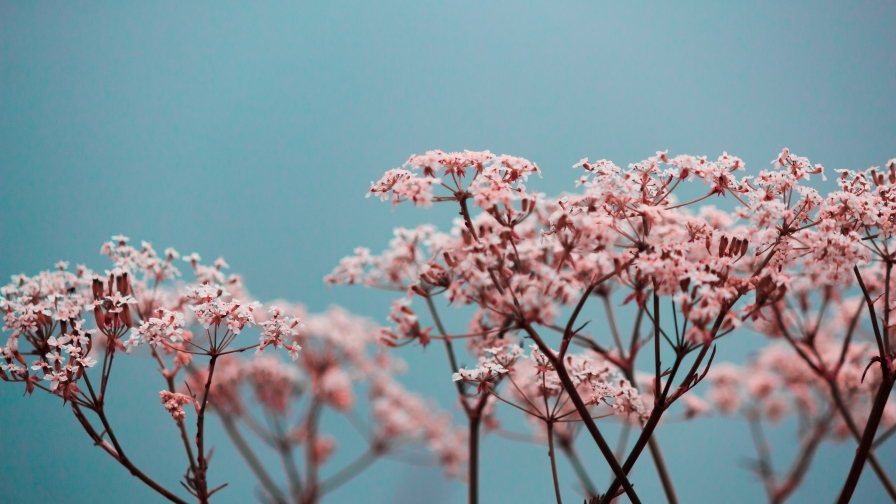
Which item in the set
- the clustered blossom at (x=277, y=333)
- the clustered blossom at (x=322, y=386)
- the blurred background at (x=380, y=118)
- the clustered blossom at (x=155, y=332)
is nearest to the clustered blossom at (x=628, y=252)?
the clustered blossom at (x=277, y=333)

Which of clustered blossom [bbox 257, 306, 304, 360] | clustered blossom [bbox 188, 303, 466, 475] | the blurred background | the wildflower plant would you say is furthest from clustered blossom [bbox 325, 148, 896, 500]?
the blurred background

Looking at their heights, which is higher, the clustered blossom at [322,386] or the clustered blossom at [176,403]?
the clustered blossom at [322,386]

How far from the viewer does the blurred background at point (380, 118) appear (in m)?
3.44

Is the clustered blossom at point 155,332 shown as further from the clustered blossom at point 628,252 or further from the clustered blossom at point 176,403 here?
the clustered blossom at point 628,252

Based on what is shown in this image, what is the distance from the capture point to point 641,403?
1.47m

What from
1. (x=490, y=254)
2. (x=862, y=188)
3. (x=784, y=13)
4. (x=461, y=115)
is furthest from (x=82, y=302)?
(x=784, y=13)

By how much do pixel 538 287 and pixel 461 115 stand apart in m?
3.27

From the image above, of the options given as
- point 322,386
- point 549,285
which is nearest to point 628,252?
point 549,285

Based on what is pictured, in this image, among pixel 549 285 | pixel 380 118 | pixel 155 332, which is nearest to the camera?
pixel 549 285

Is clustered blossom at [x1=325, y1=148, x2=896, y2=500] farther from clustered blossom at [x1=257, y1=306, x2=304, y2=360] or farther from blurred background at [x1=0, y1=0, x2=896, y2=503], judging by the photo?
blurred background at [x1=0, y1=0, x2=896, y2=503]

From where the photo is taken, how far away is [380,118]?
13.8ft

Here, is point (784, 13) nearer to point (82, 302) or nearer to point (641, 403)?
point (641, 403)

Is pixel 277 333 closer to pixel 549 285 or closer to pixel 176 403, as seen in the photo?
pixel 176 403

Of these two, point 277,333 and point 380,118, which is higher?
point 380,118
